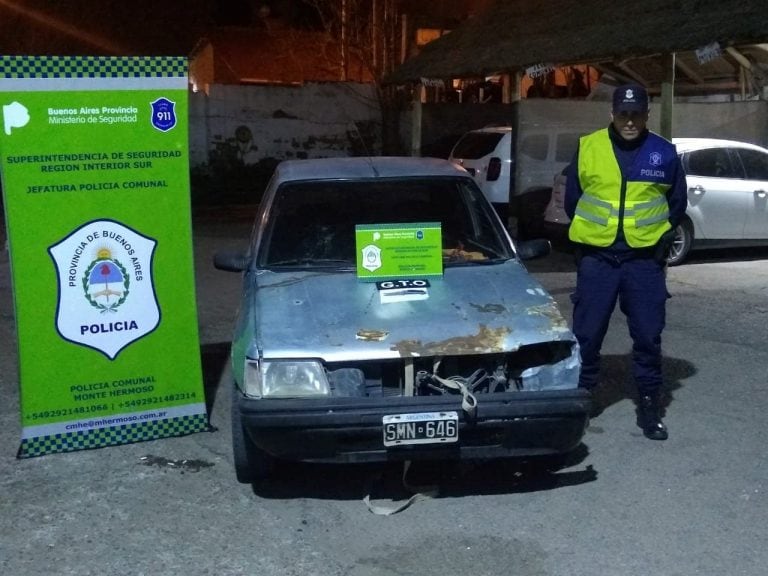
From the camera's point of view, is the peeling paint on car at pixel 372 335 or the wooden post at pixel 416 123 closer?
the peeling paint on car at pixel 372 335

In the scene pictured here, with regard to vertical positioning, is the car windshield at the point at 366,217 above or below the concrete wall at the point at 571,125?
below

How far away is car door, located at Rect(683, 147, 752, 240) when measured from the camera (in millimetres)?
11594

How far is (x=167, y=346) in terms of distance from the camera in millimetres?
5688

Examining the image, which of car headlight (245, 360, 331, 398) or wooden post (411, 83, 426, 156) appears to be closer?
car headlight (245, 360, 331, 398)

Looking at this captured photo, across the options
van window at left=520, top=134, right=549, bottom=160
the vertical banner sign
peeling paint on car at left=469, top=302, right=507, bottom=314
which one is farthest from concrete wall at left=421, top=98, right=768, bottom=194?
peeling paint on car at left=469, top=302, right=507, bottom=314

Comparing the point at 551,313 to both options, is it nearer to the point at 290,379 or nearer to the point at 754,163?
the point at 290,379

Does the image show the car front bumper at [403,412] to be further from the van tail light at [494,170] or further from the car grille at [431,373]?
the van tail light at [494,170]

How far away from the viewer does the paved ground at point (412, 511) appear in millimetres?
4223

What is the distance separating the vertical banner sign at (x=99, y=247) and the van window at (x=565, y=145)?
9.43 meters

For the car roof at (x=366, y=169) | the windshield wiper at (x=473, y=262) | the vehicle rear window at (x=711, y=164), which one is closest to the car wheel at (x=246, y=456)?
the windshield wiper at (x=473, y=262)

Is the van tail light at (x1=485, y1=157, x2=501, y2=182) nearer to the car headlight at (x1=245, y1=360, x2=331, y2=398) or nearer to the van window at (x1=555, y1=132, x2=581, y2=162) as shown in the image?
the van window at (x1=555, y1=132, x2=581, y2=162)

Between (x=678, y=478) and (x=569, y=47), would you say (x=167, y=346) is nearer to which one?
(x=678, y=478)

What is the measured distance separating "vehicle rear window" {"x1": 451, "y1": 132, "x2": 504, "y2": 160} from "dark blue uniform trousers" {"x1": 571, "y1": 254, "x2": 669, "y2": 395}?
29.9 feet

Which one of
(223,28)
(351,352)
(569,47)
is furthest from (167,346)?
(223,28)
